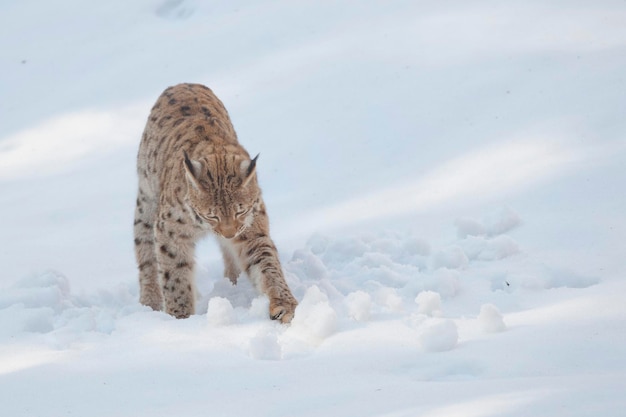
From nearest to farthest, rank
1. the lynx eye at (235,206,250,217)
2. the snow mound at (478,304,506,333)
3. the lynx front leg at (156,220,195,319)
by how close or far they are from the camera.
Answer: the snow mound at (478,304,506,333) → the lynx eye at (235,206,250,217) → the lynx front leg at (156,220,195,319)

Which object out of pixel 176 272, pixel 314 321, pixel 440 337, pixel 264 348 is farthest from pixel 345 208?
pixel 440 337

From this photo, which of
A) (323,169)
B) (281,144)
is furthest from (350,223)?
(281,144)

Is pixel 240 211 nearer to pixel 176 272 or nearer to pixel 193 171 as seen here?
pixel 193 171

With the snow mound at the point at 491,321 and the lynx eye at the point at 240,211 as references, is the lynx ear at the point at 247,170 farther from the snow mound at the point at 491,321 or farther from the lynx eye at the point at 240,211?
the snow mound at the point at 491,321

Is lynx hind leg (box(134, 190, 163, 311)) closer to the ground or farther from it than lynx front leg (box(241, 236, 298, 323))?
farther from it

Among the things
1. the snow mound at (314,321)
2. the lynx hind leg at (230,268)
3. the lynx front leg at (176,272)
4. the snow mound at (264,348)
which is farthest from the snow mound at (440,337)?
the lynx hind leg at (230,268)

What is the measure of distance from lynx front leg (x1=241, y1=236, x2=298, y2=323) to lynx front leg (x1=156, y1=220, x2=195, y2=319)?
359 mm

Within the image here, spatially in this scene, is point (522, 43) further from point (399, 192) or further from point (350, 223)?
point (350, 223)

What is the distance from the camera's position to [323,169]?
9016 mm

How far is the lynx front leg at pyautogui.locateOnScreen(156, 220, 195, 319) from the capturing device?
20.1 ft

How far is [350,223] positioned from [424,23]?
4.45m

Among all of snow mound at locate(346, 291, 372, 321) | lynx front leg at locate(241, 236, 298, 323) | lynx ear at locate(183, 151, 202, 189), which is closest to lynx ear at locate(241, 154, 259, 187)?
lynx ear at locate(183, 151, 202, 189)

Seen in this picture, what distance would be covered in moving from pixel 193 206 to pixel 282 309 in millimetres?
787

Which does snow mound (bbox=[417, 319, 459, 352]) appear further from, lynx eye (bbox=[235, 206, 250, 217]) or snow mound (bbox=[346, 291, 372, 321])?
lynx eye (bbox=[235, 206, 250, 217])
